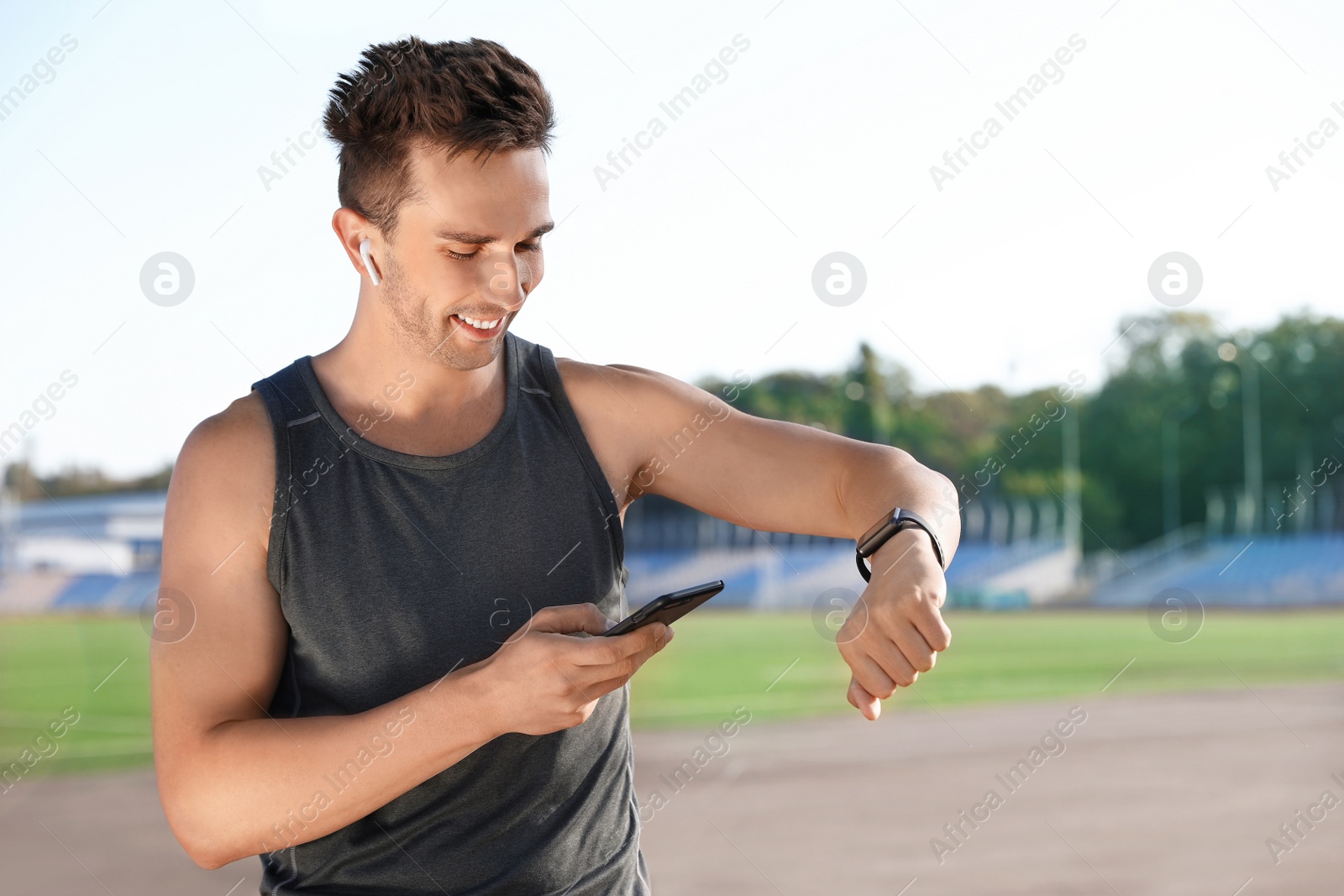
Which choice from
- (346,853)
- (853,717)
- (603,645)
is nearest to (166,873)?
(346,853)

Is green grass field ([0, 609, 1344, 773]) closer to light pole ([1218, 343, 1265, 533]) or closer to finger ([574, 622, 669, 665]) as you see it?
finger ([574, 622, 669, 665])

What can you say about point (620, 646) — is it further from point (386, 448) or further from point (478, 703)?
point (386, 448)

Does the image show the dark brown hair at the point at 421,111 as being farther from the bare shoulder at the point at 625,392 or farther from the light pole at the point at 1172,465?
the light pole at the point at 1172,465

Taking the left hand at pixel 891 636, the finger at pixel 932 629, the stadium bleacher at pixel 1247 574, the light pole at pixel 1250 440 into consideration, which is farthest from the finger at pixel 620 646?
the light pole at pixel 1250 440

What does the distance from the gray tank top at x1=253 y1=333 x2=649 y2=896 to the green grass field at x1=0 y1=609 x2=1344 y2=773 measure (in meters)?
13.7

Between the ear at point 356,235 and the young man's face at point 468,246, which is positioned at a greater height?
the young man's face at point 468,246

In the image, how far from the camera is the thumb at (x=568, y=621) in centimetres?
185

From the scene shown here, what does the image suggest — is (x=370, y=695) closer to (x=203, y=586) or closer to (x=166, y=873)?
(x=203, y=586)

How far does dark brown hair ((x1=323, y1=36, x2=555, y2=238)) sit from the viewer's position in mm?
2102

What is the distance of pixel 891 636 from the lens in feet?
5.68

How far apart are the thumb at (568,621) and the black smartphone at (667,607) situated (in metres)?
0.04

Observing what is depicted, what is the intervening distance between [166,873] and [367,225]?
785 cm

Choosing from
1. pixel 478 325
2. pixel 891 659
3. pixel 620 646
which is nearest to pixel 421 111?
pixel 478 325

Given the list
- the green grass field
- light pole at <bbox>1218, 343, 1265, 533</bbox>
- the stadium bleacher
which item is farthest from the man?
light pole at <bbox>1218, 343, 1265, 533</bbox>
